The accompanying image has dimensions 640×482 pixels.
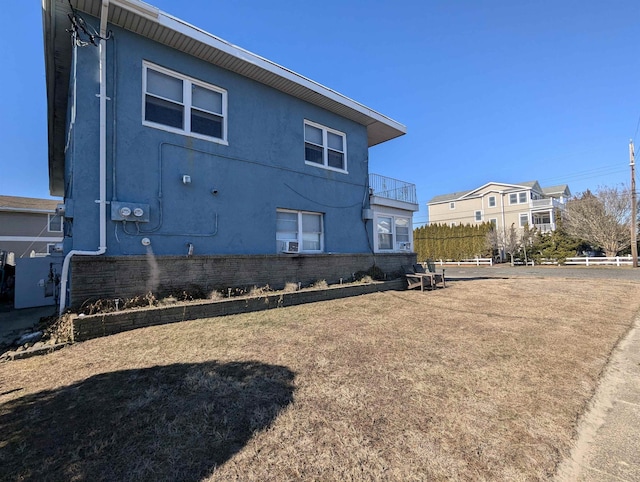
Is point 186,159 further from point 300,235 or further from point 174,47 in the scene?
point 300,235

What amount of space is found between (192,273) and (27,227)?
1991cm

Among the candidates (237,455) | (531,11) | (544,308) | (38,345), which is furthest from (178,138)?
(531,11)

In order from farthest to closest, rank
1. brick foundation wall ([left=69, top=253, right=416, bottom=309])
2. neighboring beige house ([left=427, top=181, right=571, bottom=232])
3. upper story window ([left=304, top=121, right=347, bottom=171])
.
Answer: neighboring beige house ([left=427, top=181, right=571, bottom=232]) < upper story window ([left=304, top=121, right=347, bottom=171]) < brick foundation wall ([left=69, top=253, right=416, bottom=309])

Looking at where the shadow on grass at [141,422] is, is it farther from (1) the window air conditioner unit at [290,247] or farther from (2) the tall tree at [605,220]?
(2) the tall tree at [605,220]

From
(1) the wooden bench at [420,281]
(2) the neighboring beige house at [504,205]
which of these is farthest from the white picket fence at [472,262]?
(1) the wooden bench at [420,281]

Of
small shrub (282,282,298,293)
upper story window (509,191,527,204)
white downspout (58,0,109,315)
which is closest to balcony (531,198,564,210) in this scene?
upper story window (509,191,527,204)

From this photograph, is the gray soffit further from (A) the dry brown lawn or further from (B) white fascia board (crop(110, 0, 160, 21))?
(A) the dry brown lawn

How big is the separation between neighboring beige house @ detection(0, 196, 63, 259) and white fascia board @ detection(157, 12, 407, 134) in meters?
18.1

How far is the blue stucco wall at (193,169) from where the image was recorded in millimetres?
6371

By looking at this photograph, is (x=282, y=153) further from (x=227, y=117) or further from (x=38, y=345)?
(x=38, y=345)

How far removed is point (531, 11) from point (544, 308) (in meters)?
9.43

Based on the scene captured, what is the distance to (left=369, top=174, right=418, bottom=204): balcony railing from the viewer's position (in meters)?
13.1

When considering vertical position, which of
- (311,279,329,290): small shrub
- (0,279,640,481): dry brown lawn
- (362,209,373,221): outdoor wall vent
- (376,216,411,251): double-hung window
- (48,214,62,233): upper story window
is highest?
(48,214,62,233): upper story window

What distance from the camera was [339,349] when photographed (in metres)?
4.55
